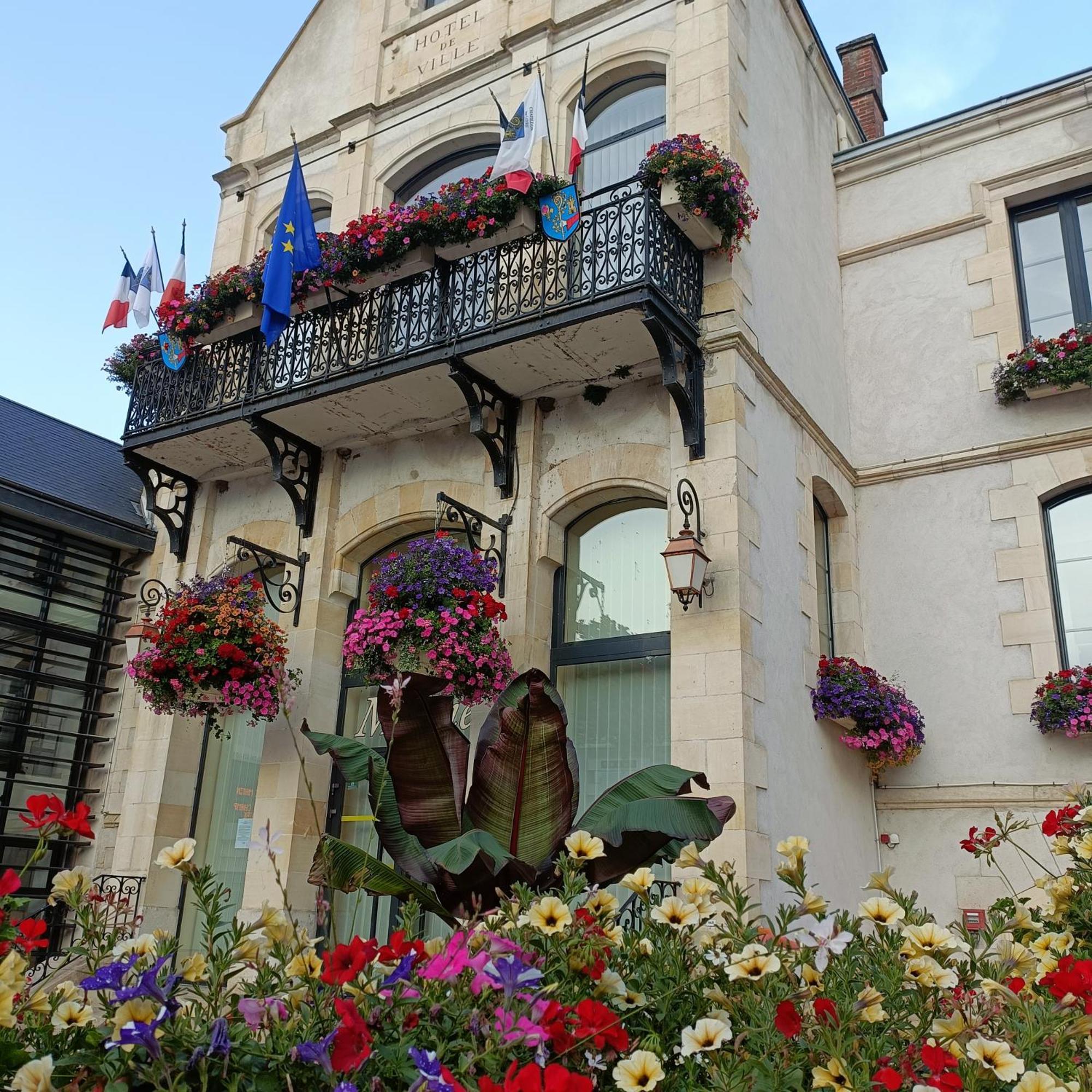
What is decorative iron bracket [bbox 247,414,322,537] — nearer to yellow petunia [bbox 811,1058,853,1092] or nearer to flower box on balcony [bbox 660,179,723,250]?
flower box on balcony [bbox 660,179,723,250]

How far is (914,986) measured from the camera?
2783mm

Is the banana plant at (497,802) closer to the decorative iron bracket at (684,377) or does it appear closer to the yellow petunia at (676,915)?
the decorative iron bracket at (684,377)

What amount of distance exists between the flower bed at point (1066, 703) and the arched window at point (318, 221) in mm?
8184

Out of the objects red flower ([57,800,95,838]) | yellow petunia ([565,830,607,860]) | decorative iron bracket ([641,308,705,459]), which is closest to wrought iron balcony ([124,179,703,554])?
decorative iron bracket ([641,308,705,459])

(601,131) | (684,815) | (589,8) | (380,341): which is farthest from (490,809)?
(589,8)

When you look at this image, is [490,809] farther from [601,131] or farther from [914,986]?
[601,131]

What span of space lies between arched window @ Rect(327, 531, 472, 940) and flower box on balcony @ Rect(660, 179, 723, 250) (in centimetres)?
301

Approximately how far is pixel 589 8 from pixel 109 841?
8.84 meters

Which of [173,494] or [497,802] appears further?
[173,494]

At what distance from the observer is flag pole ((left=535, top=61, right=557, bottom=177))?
26.5 feet

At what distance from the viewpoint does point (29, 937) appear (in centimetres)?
236

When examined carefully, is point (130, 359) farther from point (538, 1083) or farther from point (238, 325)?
point (538, 1083)

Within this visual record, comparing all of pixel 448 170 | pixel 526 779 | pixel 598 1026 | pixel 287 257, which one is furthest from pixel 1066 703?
pixel 448 170

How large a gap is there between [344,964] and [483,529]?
251 inches
